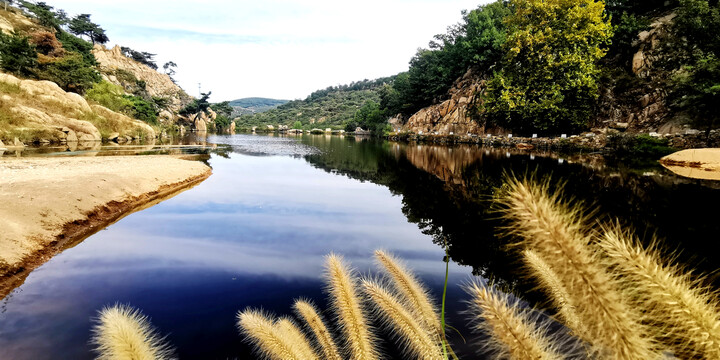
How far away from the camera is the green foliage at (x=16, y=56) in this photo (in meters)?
32.2

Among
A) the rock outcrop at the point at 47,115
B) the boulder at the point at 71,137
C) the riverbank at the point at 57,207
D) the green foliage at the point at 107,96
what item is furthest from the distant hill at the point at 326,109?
the riverbank at the point at 57,207

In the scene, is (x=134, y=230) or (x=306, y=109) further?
(x=306, y=109)

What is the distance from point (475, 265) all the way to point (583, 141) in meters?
24.2

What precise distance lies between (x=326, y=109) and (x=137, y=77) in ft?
196

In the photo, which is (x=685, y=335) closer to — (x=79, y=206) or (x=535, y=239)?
(x=535, y=239)

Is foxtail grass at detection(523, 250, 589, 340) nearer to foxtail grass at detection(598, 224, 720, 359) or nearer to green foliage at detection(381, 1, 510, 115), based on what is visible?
foxtail grass at detection(598, 224, 720, 359)

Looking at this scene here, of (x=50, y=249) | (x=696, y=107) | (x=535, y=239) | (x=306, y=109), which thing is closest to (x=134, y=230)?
(x=50, y=249)

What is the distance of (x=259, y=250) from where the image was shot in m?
5.94

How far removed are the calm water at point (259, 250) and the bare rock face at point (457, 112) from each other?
28924mm

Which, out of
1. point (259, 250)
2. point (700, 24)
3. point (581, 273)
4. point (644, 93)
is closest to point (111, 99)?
point (259, 250)

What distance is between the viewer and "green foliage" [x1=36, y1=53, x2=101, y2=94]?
3634 cm

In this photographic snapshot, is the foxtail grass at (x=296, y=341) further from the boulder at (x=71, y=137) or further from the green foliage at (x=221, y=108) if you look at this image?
the green foliage at (x=221, y=108)

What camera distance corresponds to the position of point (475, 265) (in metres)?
5.12

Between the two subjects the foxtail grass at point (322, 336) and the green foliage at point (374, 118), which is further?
the green foliage at point (374, 118)
